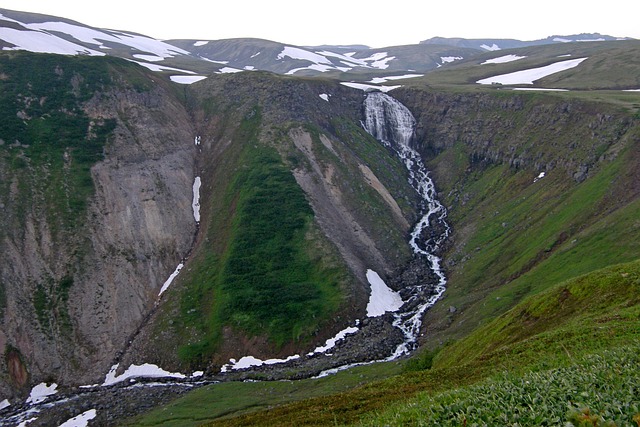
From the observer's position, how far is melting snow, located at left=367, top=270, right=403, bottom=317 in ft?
228

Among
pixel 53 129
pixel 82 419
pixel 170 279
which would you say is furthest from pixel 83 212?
pixel 82 419

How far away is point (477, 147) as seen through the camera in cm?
10356

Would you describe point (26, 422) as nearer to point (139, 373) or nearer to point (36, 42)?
point (139, 373)

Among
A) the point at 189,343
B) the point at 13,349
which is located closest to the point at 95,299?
the point at 13,349

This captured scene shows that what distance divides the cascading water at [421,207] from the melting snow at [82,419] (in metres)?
34.6

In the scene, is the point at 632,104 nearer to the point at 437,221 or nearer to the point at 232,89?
the point at 437,221

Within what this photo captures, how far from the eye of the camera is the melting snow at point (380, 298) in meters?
69.4

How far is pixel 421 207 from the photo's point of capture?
98.8 meters

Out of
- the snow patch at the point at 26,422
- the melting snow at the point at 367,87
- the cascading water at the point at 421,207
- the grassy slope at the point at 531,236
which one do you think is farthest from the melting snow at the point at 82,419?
the melting snow at the point at 367,87

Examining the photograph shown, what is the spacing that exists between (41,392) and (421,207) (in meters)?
72.6

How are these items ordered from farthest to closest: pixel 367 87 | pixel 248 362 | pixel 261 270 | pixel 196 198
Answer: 1. pixel 367 87
2. pixel 196 198
3. pixel 261 270
4. pixel 248 362

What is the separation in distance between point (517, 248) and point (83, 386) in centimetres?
6196

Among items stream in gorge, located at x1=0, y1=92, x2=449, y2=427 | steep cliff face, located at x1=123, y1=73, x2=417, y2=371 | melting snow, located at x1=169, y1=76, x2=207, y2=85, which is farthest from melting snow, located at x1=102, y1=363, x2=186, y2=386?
melting snow, located at x1=169, y1=76, x2=207, y2=85

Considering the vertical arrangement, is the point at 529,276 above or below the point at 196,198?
below
